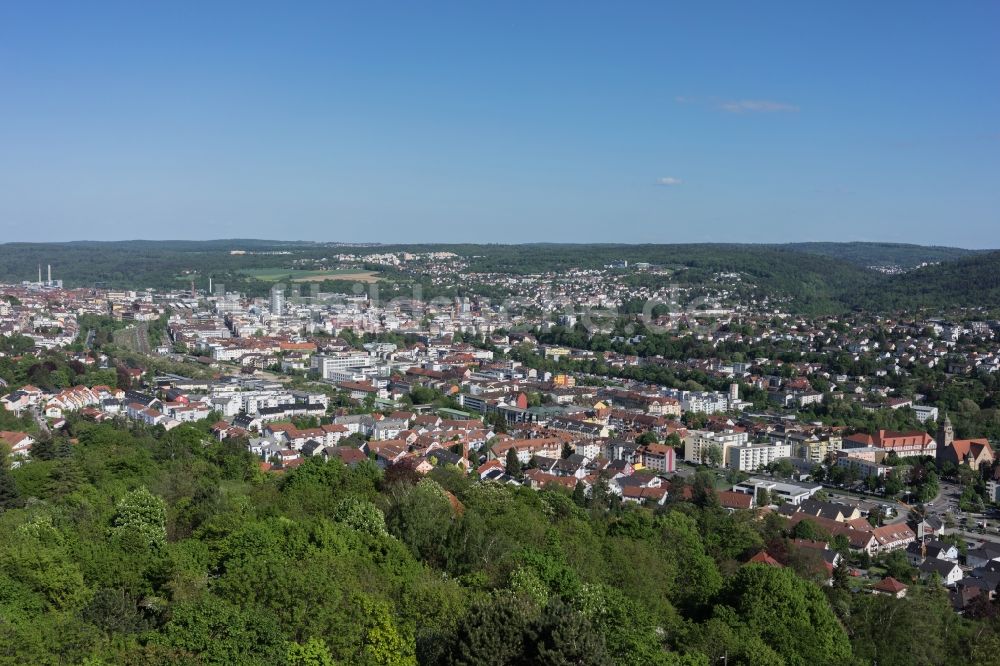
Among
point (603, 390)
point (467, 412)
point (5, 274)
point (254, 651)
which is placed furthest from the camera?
point (5, 274)

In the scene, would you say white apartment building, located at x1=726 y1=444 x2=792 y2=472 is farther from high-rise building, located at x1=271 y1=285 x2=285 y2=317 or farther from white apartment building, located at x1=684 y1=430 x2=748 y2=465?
high-rise building, located at x1=271 y1=285 x2=285 y2=317

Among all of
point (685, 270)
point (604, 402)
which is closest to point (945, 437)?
point (604, 402)

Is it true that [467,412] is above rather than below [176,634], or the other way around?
below

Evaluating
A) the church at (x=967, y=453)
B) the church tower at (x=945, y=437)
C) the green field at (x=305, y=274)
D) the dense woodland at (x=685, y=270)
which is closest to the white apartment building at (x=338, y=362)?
the church tower at (x=945, y=437)

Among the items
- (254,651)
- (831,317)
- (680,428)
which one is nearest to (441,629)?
(254,651)

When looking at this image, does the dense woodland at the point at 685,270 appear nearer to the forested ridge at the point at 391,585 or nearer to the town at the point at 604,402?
the town at the point at 604,402

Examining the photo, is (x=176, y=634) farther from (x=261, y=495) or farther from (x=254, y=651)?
(x=261, y=495)

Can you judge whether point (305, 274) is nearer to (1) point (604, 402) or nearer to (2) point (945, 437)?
(1) point (604, 402)

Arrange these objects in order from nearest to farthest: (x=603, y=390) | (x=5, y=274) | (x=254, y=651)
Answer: (x=254, y=651), (x=603, y=390), (x=5, y=274)
